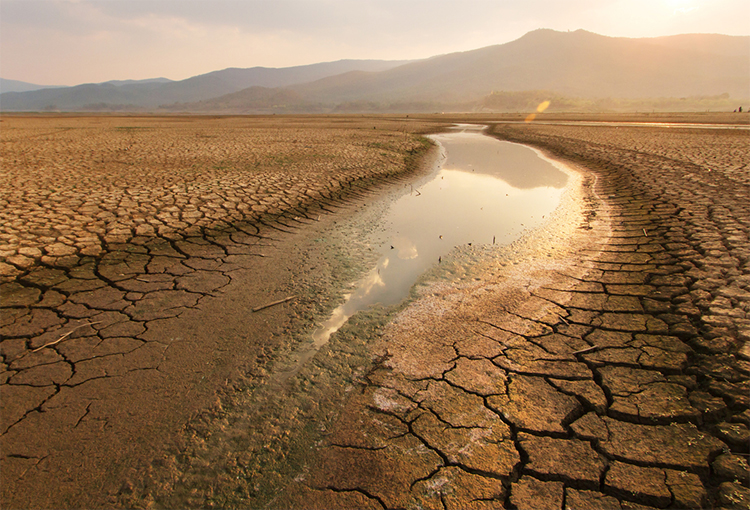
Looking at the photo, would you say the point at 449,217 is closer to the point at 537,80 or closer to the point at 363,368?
the point at 363,368

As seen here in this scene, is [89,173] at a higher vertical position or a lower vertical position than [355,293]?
higher

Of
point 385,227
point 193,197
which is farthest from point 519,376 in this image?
point 193,197

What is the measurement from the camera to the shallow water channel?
3463mm

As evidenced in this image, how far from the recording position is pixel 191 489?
157cm

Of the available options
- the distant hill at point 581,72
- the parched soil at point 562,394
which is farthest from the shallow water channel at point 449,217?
the distant hill at point 581,72

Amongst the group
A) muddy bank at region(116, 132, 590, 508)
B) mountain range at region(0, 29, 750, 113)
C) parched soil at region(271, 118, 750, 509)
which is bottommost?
muddy bank at region(116, 132, 590, 508)

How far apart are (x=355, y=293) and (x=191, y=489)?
2.05 meters

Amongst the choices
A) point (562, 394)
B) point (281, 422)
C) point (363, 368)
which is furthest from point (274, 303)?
point (562, 394)

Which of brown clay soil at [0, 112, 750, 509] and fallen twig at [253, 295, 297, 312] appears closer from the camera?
brown clay soil at [0, 112, 750, 509]

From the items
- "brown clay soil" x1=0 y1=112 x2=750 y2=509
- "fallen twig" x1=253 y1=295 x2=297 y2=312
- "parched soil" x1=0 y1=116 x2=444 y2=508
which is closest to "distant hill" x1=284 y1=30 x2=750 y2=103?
"parched soil" x1=0 y1=116 x2=444 y2=508

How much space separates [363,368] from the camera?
2342 mm

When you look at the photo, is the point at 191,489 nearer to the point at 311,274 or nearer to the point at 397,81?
the point at 311,274

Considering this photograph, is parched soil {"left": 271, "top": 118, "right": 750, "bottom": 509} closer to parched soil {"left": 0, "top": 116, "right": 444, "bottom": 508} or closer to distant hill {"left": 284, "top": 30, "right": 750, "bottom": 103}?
parched soil {"left": 0, "top": 116, "right": 444, "bottom": 508}

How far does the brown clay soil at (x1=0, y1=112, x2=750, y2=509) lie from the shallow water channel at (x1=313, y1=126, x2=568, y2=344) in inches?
9.3
